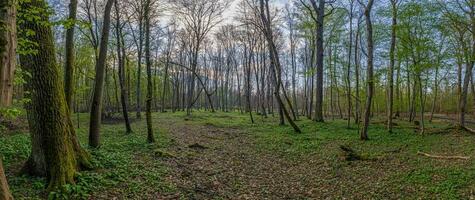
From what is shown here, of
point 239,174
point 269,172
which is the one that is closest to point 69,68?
point 239,174

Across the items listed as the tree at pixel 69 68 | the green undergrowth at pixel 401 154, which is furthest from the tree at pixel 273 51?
the tree at pixel 69 68

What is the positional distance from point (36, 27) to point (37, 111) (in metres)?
1.66

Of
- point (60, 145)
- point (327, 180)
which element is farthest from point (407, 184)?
point (60, 145)

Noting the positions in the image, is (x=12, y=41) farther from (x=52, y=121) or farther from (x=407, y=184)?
(x=407, y=184)

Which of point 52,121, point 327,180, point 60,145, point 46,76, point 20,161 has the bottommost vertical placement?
point 327,180

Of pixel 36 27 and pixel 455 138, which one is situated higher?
pixel 36 27

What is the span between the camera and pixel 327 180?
26.7 feet

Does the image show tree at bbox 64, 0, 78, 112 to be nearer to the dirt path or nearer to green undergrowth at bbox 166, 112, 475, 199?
the dirt path

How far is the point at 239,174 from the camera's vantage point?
878cm

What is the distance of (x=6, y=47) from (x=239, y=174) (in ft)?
22.5

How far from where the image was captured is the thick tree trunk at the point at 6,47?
2.96 meters

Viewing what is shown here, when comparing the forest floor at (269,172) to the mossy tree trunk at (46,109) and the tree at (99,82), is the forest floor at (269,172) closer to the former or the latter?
the mossy tree trunk at (46,109)

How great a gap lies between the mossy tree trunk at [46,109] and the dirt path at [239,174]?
2574 mm

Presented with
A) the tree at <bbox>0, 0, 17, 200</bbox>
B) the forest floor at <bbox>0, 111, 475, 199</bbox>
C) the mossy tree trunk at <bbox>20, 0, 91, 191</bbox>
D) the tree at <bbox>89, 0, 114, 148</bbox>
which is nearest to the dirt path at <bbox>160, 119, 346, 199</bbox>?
the forest floor at <bbox>0, 111, 475, 199</bbox>
